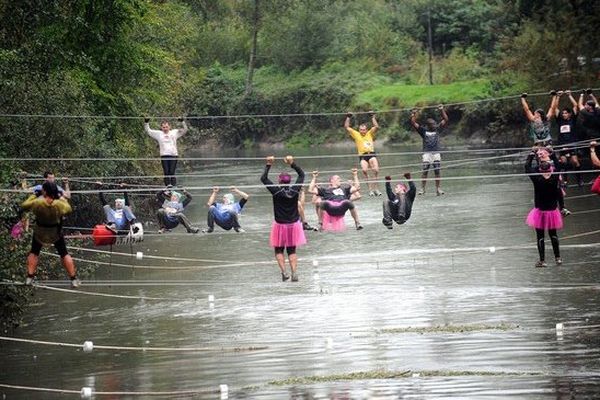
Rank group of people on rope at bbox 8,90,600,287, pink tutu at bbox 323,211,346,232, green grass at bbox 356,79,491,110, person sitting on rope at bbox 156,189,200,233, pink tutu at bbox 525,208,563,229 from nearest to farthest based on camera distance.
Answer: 1. group of people on rope at bbox 8,90,600,287
2. pink tutu at bbox 525,208,563,229
3. pink tutu at bbox 323,211,346,232
4. person sitting on rope at bbox 156,189,200,233
5. green grass at bbox 356,79,491,110

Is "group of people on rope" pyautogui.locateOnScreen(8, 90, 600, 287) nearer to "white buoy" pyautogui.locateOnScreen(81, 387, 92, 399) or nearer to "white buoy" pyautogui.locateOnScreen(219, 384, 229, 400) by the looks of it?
"white buoy" pyautogui.locateOnScreen(81, 387, 92, 399)

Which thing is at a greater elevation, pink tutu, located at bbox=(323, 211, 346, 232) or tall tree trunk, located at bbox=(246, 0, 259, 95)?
tall tree trunk, located at bbox=(246, 0, 259, 95)

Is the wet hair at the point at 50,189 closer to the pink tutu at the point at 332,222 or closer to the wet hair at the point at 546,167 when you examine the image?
the pink tutu at the point at 332,222

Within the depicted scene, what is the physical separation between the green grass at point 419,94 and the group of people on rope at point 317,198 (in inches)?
1400

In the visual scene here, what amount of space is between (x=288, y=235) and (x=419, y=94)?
47.9 metres

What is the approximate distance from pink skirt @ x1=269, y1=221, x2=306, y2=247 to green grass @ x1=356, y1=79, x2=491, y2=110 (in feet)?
140

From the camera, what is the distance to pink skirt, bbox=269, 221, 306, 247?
88.2 ft

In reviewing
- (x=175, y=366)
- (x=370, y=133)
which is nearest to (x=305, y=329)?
(x=175, y=366)

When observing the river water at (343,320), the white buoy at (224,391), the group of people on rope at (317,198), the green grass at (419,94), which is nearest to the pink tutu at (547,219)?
the group of people on rope at (317,198)

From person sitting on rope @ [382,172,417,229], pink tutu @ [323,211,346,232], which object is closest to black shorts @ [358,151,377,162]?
person sitting on rope @ [382,172,417,229]

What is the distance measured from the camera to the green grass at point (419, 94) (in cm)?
7144

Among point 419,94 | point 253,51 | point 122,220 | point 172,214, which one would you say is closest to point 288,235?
point 172,214

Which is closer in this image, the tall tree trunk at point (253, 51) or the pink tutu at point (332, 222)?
the pink tutu at point (332, 222)

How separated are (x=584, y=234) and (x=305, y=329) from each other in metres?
11.3
